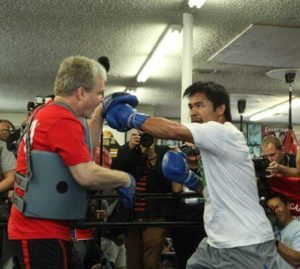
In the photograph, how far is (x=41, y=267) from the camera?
1.73m

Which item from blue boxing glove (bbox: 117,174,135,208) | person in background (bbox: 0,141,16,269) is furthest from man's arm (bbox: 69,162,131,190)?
person in background (bbox: 0,141,16,269)

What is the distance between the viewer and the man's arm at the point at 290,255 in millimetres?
2621

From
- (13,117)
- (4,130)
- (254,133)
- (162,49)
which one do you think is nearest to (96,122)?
(4,130)

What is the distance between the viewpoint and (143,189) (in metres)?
3.83

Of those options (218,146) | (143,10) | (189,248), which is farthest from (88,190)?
(143,10)

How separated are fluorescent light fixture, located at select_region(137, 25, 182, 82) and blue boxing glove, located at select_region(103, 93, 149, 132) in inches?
114

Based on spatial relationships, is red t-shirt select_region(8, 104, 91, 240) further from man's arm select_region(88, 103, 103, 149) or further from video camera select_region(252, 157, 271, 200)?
video camera select_region(252, 157, 271, 200)

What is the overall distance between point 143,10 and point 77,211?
10.4 ft

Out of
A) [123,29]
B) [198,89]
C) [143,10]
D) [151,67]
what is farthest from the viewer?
[151,67]

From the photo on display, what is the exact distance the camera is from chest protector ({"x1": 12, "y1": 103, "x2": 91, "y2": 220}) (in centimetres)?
173

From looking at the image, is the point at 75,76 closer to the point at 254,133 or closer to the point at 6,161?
the point at 6,161

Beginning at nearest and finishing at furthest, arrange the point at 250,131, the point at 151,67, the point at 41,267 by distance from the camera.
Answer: the point at 41,267 < the point at 151,67 < the point at 250,131

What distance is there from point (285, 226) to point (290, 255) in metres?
0.30

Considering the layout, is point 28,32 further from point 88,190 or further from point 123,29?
point 88,190
